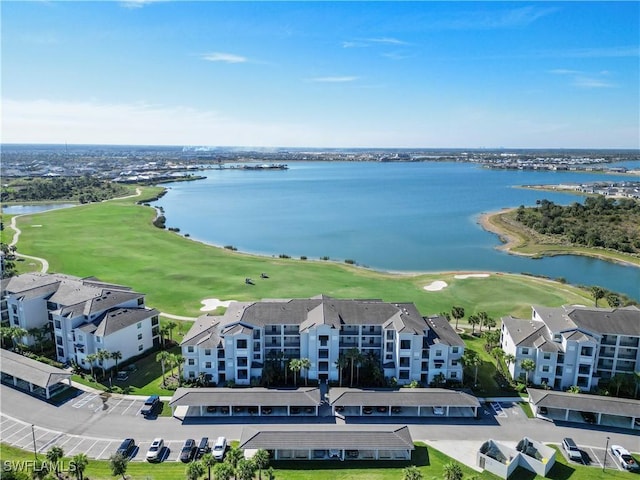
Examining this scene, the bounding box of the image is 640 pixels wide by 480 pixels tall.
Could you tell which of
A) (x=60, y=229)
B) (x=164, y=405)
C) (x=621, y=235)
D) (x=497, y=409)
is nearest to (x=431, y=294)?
(x=497, y=409)

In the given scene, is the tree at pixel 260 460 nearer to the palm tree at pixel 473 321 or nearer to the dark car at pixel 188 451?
the dark car at pixel 188 451

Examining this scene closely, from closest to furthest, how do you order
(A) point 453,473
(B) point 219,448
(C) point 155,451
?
(A) point 453,473, (C) point 155,451, (B) point 219,448

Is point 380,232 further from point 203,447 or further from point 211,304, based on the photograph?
point 203,447

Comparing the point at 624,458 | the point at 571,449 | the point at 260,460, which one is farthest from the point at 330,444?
the point at 624,458

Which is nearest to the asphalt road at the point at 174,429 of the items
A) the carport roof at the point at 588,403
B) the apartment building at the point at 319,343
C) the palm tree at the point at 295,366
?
the carport roof at the point at 588,403

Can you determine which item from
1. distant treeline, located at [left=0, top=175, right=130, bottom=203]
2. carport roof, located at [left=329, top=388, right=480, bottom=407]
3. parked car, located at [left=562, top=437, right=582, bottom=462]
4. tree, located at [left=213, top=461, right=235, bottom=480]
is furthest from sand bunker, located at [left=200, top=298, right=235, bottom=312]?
distant treeline, located at [left=0, top=175, right=130, bottom=203]
